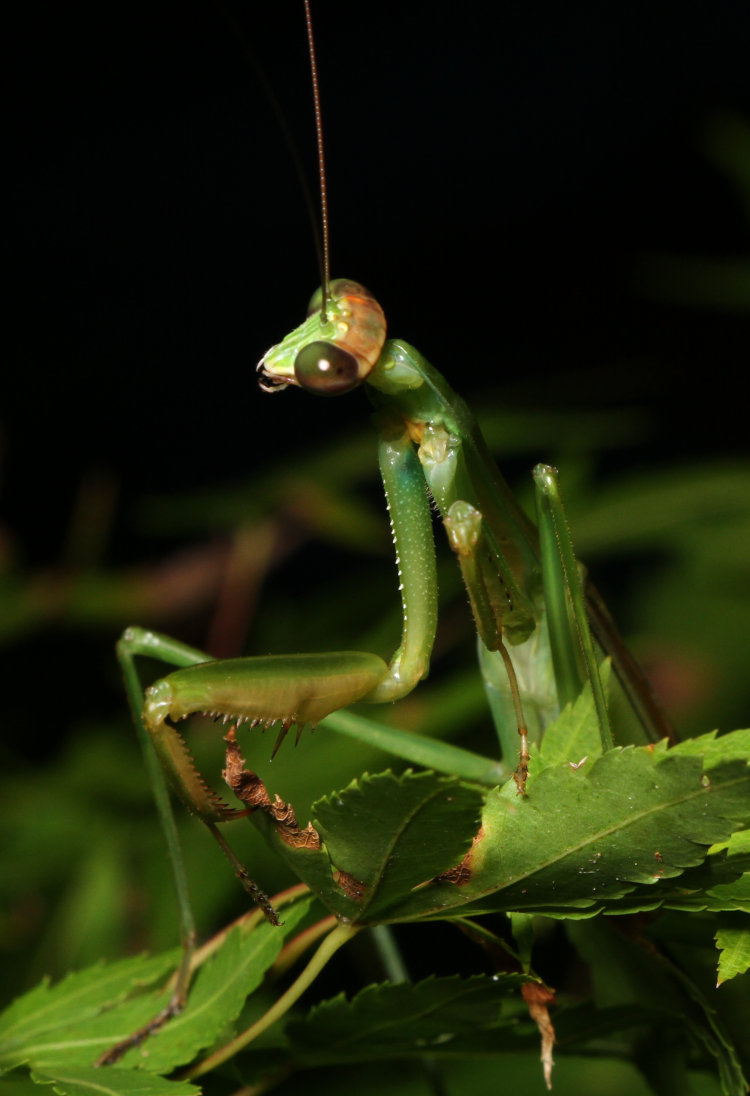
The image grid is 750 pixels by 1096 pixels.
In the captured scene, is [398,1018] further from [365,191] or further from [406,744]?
[365,191]

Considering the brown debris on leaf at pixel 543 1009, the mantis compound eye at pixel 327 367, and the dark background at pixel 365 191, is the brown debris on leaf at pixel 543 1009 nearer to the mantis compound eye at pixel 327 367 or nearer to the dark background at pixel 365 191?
the mantis compound eye at pixel 327 367

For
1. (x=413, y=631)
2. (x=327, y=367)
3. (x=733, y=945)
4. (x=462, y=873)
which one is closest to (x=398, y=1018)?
(x=462, y=873)

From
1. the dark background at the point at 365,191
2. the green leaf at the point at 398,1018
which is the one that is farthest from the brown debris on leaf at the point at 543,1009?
the dark background at the point at 365,191

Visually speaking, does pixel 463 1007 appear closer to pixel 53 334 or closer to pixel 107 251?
pixel 53 334

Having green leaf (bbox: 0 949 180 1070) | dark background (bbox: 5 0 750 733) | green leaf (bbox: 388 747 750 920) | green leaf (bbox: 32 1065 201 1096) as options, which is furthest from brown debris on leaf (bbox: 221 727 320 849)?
dark background (bbox: 5 0 750 733)

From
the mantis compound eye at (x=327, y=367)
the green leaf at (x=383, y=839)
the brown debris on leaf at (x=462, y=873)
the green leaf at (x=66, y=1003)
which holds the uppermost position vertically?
the mantis compound eye at (x=327, y=367)
